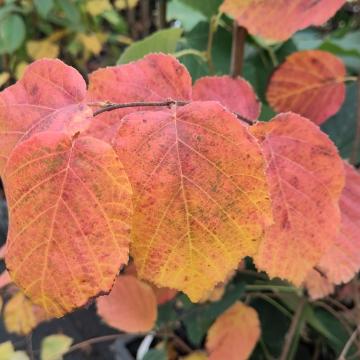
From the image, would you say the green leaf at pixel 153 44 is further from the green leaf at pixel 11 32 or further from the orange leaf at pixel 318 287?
the green leaf at pixel 11 32

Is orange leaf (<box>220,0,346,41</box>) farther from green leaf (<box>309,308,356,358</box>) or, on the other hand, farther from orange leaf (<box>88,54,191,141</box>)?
green leaf (<box>309,308,356,358</box>)

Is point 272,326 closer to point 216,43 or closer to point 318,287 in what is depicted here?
point 318,287

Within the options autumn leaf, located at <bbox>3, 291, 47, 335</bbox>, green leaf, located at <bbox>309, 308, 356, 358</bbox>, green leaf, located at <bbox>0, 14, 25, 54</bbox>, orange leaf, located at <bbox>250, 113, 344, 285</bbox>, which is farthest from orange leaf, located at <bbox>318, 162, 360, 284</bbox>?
green leaf, located at <bbox>0, 14, 25, 54</bbox>

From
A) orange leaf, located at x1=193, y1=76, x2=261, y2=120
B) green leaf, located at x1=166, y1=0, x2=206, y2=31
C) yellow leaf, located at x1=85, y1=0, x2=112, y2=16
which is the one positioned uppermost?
orange leaf, located at x1=193, y1=76, x2=261, y2=120

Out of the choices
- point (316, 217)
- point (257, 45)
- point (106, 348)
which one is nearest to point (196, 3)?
point (257, 45)

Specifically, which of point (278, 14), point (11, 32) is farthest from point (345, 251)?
point (11, 32)
